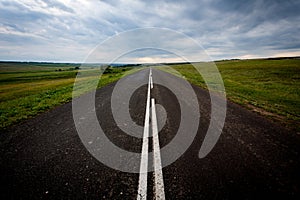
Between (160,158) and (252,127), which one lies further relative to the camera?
(252,127)

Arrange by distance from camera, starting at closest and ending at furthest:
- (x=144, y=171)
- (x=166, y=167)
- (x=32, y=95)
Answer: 1. (x=144, y=171)
2. (x=166, y=167)
3. (x=32, y=95)

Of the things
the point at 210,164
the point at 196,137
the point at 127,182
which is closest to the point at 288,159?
the point at 210,164

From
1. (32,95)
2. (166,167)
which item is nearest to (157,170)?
(166,167)

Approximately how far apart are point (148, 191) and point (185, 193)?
543 millimetres

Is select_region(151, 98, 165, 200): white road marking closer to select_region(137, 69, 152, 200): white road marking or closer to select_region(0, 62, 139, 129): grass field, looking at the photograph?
select_region(137, 69, 152, 200): white road marking

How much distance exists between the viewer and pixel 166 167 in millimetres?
3154

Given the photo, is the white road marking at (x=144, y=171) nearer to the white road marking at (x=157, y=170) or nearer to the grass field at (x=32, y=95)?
the white road marking at (x=157, y=170)

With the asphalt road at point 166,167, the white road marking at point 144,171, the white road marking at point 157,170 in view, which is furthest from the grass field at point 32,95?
the white road marking at point 157,170

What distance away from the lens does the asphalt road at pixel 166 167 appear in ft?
8.40

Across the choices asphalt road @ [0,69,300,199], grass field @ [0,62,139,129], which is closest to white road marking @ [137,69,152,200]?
asphalt road @ [0,69,300,199]

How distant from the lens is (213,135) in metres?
4.59

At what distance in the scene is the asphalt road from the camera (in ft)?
8.40

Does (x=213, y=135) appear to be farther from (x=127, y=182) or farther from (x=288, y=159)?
(x=127, y=182)

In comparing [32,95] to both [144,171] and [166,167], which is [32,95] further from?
[166,167]
